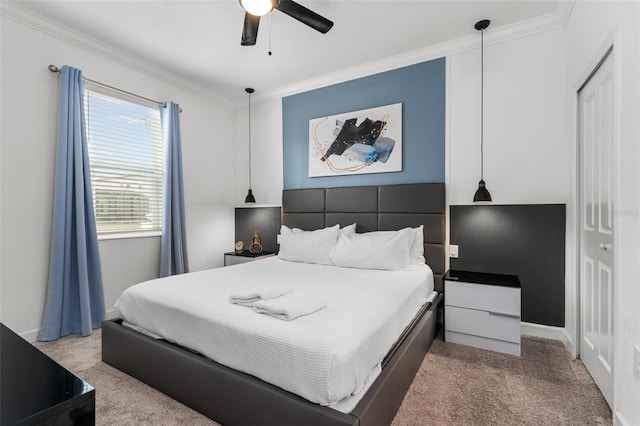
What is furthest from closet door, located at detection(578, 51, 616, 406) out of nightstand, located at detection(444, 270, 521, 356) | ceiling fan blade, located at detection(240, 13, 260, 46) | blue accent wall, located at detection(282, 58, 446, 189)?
ceiling fan blade, located at detection(240, 13, 260, 46)

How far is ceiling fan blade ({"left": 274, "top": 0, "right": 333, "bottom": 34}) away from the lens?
6.42 feet

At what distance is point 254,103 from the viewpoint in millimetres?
4375

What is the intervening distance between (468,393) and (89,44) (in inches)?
166

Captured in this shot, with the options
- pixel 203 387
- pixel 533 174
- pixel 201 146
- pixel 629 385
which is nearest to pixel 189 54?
pixel 201 146

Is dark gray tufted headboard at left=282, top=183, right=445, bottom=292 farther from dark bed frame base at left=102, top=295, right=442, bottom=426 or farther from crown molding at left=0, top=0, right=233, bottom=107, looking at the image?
crown molding at left=0, top=0, right=233, bottom=107

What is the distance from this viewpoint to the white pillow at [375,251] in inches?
107

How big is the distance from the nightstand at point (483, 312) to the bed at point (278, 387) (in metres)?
0.16

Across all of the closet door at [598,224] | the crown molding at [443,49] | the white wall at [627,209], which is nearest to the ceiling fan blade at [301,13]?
the crown molding at [443,49]

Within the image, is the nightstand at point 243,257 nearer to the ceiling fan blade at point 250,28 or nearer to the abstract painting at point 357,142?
the abstract painting at point 357,142

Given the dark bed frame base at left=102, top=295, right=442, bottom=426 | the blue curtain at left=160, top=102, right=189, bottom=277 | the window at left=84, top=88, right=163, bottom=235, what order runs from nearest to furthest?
the dark bed frame base at left=102, top=295, right=442, bottom=426
the window at left=84, top=88, right=163, bottom=235
the blue curtain at left=160, top=102, right=189, bottom=277

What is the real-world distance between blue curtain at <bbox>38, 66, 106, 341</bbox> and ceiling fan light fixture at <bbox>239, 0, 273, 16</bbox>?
1934 mm

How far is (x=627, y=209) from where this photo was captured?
1.49 meters

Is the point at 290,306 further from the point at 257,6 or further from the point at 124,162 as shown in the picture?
the point at 124,162

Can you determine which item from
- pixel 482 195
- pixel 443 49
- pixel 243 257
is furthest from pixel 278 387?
pixel 443 49
